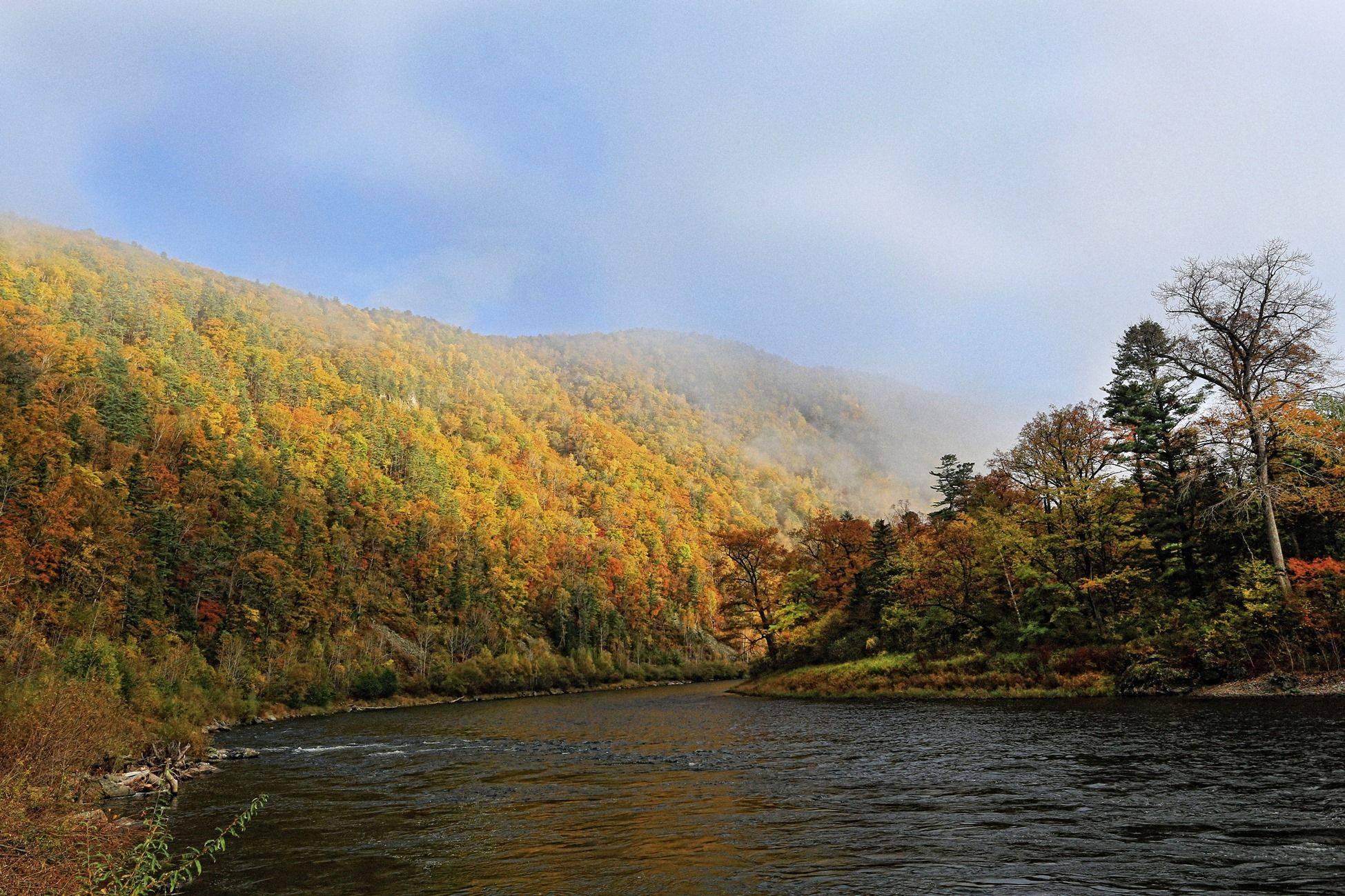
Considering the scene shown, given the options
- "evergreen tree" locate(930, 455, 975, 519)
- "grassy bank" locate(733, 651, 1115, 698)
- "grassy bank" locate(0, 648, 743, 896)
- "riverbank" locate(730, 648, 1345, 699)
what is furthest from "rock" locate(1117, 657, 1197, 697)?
"grassy bank" locate(0, 648, 743, 896)

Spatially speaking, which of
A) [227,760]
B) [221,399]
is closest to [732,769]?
[227,760]

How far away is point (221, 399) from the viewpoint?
A: 142625 mm

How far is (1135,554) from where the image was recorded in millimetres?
45781

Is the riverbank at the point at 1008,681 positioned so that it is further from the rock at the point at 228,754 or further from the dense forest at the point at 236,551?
the dense forest at the point at 236,551

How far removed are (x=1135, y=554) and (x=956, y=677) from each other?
43.6 ft

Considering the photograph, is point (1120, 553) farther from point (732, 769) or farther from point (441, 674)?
point (441, 674)

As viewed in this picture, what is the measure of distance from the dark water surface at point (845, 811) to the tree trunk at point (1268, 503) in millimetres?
7066

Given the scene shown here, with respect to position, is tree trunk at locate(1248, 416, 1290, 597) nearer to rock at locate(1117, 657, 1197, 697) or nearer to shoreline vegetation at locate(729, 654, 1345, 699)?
shoreline vegetation at locate(729, 654, 1345, 699)

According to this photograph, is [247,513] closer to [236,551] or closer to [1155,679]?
[236,551]

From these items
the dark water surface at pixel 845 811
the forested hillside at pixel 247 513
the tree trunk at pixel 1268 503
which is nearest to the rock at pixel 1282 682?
the dark water surface at pixel 845 811

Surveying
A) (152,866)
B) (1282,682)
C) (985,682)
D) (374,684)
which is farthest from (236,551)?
(1282,682)

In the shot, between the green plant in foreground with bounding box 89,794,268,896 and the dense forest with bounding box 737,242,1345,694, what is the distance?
134 feet

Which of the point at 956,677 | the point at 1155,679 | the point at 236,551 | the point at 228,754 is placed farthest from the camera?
the point at 236,551

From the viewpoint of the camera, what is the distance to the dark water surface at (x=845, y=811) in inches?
476
